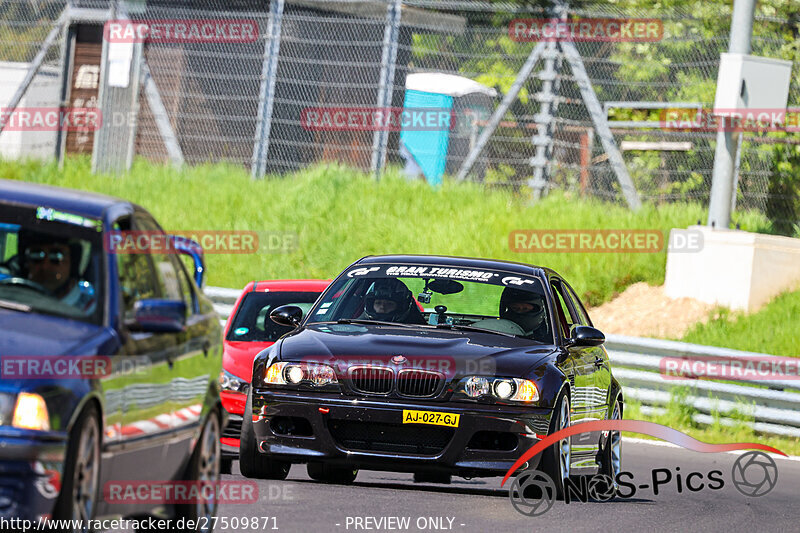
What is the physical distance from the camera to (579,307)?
13180 mm

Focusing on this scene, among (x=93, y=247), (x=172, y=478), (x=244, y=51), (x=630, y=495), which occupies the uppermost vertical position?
(x=244, y=51)

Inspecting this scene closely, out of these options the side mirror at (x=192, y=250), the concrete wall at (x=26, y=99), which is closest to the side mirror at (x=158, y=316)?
the side mirror at (x=192, y=250)

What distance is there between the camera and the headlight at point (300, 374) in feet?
33.1

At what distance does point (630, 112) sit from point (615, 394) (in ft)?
33.7

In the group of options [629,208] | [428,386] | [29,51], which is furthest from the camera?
[29,51]

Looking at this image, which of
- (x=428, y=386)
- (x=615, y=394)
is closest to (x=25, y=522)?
(x=428, y=386)

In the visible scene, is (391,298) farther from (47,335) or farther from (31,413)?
(31,413)

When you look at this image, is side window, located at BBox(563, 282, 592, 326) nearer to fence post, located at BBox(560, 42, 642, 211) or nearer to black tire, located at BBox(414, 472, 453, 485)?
black tire, located at BBox(414, 472, 453, 485)

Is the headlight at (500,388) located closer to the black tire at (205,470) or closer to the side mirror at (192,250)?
the side mirror at (192,250)

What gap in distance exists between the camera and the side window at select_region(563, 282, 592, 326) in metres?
12.1

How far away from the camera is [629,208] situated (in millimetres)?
22422

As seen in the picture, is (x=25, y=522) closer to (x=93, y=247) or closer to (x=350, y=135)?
(x=93, y=247)

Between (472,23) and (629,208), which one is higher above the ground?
(472,23)

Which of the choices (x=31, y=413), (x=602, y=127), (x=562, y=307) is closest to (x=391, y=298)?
(x=562, y=307)
